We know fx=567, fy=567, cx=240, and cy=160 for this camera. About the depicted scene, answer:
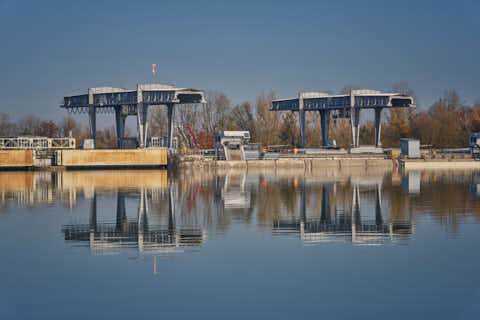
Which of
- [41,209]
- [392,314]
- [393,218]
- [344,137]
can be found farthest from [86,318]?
[344,137]

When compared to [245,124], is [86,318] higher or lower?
lower

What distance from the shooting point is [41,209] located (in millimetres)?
27094

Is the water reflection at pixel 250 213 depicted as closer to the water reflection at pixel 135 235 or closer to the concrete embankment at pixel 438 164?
the water reflection at pixel 135 235

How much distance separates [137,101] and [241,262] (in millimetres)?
62095

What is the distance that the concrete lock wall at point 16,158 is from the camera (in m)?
71.9

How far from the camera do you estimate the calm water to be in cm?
1141

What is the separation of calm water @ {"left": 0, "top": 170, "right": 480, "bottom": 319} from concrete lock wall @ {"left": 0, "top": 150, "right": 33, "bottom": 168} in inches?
1879

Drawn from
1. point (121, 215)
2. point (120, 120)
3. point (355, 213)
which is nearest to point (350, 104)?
point (120, 120)

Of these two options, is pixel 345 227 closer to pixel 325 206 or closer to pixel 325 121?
pixel 325 206

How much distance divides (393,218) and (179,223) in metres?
8.56

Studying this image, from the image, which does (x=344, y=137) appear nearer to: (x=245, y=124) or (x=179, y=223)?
(x=245, y=124)

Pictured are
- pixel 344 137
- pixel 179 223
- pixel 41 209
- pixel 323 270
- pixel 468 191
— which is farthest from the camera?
pixel 344 137

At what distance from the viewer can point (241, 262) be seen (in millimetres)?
14984

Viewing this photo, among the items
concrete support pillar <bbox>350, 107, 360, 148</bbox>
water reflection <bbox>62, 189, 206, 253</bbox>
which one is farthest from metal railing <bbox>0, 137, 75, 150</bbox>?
water reflection <bbox>62, 189, 206, 253</bbox>
